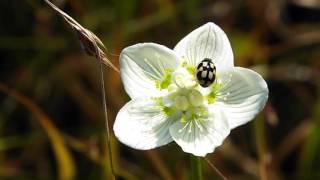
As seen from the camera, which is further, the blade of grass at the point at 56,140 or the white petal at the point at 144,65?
the blade of grass at the point at 56,140

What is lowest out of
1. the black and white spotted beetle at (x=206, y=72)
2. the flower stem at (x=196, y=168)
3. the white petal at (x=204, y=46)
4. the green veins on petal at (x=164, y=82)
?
the flower stem at (x=196, y=168)

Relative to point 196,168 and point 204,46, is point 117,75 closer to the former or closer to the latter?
point 204,46

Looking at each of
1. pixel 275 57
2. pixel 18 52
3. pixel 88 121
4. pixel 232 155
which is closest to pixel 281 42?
pixel 275 57

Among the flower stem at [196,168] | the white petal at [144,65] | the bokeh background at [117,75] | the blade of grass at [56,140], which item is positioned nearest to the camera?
the flower stem at [196,168]

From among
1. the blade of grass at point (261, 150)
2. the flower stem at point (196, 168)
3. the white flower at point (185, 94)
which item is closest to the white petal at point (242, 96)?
the white flower at point (185, 94)

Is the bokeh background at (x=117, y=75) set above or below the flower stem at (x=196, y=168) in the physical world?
above

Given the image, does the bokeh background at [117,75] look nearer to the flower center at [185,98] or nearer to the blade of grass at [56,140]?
the blade of grass at [56,140]

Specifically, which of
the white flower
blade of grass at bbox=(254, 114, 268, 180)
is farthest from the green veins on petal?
blade of grass at bbox=(254, 114, 268, 180)

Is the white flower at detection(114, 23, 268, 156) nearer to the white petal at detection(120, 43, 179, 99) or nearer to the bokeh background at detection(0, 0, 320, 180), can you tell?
the white petal at detection(120, 43, 179, 99)

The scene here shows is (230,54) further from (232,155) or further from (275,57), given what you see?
(275,57)
